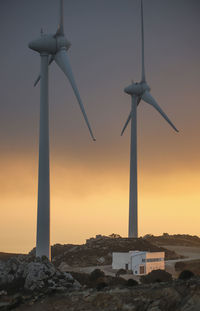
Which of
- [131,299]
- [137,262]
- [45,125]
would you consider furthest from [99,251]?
[131,299]

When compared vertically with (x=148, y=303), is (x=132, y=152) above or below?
above

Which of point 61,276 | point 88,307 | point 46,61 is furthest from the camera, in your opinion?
point 46,61

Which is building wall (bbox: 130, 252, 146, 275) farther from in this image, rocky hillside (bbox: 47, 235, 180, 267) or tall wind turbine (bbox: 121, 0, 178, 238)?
tall wind turbine (bbox: 121, 0, 178, 238)

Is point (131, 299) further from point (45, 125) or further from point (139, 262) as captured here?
point (139, 262)

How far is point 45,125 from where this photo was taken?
100 meters

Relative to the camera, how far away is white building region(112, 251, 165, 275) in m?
113

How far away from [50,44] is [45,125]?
58.5 feet

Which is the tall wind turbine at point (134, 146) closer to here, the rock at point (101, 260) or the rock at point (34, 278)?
the rock at point (101, 260)

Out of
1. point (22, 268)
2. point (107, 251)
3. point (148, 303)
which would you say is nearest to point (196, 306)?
point (148, 303)

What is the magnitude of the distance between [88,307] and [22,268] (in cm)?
2903

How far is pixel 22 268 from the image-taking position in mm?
85062

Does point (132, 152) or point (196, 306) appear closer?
point (196, 306)

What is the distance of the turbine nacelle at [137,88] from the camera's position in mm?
148250

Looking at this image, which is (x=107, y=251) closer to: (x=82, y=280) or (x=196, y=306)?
(x=82, y=280)
